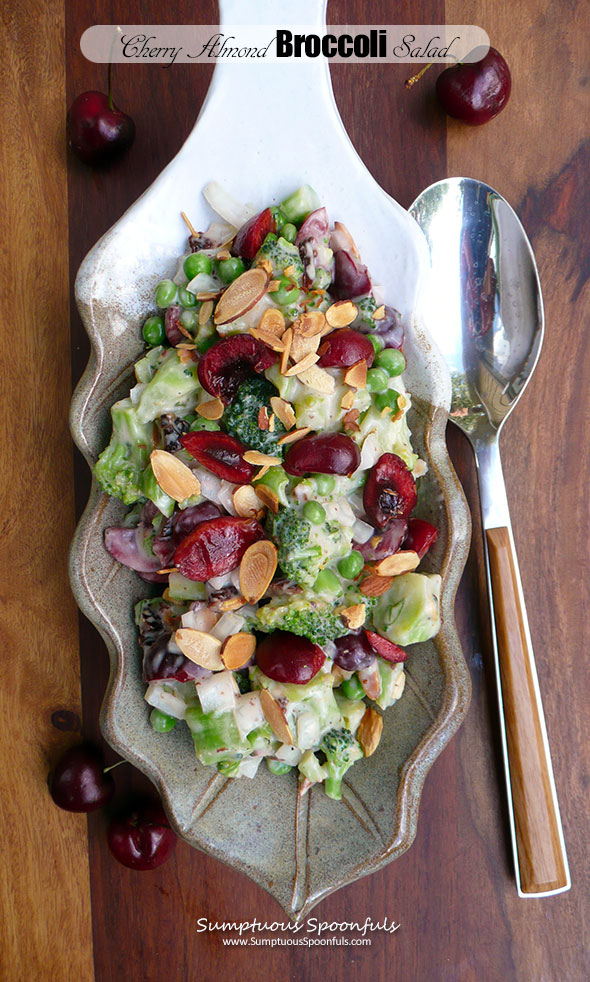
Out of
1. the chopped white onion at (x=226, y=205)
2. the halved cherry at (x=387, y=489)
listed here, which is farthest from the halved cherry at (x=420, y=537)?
the chopped white onion at (x=226, y=205)

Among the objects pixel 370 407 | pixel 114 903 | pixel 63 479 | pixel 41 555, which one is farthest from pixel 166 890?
pixel 370 407

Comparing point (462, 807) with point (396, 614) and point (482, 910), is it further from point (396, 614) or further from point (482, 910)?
point (396, 614)

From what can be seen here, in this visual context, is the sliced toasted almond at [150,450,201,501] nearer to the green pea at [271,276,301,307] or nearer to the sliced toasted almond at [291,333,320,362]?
the sliced toasted almond at [291,333,320,362]

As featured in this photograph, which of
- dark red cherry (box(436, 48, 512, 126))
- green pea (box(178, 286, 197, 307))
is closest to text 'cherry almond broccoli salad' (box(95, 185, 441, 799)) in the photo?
green pea (box(178, 286, 197, 307))

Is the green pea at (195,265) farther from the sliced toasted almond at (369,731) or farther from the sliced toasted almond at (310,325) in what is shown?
the sliced toasted almond at (369,731)

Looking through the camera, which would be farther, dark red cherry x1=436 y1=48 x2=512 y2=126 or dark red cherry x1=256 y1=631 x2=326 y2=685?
dark red cherry x1=436 y1=48 x2=512 y2=126

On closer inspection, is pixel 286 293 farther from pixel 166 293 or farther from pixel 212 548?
pixel 212 548
